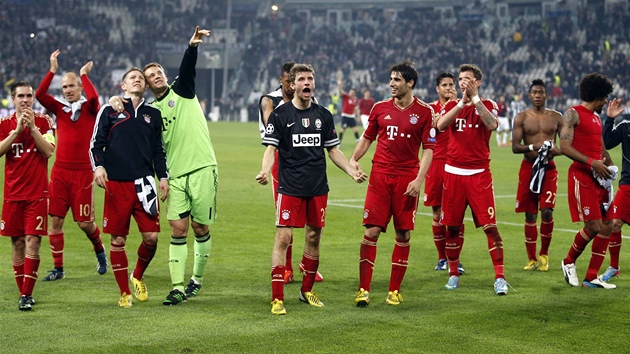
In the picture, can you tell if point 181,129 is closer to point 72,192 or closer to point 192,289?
point 192,289

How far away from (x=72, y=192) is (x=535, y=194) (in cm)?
550

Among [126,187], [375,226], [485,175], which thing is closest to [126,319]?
[126,187]

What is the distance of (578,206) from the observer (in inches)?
407

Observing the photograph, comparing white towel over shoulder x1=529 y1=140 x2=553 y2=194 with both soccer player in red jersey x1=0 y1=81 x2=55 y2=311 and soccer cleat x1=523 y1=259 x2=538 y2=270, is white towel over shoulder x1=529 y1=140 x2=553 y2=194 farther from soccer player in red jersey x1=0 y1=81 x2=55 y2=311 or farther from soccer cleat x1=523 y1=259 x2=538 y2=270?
soccer player in red jersey x1=0 y1=81 x2=55 y2=311

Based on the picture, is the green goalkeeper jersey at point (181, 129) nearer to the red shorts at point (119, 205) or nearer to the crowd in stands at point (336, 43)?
the red shorts at point (119, 205)

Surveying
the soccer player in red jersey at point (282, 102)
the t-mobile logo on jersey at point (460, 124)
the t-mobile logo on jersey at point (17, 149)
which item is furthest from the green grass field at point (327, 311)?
the t-mobile logo on jersey at point (460, 124)

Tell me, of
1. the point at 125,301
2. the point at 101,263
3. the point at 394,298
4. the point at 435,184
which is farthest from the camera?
the point at 435,184

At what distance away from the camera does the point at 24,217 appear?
29.9 ft

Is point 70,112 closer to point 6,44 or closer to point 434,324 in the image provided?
point 434,324

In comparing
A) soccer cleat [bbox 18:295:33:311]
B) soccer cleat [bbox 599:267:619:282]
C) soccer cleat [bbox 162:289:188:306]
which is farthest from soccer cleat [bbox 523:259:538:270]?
soccer cleat [bbox 18:295:33:311]

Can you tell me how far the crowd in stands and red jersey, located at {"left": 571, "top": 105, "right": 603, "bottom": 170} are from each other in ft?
138

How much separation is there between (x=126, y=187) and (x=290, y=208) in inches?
62.1

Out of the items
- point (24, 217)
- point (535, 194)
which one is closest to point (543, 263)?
point (535, 194)

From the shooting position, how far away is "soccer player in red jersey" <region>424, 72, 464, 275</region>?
11312 mm
